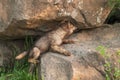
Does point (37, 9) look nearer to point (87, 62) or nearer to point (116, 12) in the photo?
point (87, 62)

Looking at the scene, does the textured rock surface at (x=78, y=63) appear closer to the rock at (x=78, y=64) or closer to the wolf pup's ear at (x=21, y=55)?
the rock at (x=78, y=64)

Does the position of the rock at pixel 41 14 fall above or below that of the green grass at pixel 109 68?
above

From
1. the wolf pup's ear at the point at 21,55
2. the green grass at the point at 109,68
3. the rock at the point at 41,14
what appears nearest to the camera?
the green grass at the point at 109,68

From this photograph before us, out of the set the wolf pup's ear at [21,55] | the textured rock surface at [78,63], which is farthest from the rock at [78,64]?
the wolf pup's ear at [21,55]

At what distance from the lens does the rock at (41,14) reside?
4910mm

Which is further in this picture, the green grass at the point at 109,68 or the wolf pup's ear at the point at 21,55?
the wolf pup's ear at the point at 21,55

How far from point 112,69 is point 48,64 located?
0.83 m

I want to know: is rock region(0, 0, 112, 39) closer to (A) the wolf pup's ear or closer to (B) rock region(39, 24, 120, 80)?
(A) the wolf pup's ear

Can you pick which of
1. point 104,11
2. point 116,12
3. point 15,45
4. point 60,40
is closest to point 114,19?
point 116,12

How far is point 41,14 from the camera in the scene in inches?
194

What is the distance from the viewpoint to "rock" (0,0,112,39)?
16.1ft

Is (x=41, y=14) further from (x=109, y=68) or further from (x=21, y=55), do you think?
(x=109, y=68)

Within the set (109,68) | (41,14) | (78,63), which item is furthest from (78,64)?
(41,14)

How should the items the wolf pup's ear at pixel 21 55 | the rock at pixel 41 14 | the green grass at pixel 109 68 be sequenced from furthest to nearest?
the wolf pup's ear at pixel 21 55
the rock at pixel 41 14
the green grass at pixel 109 68
